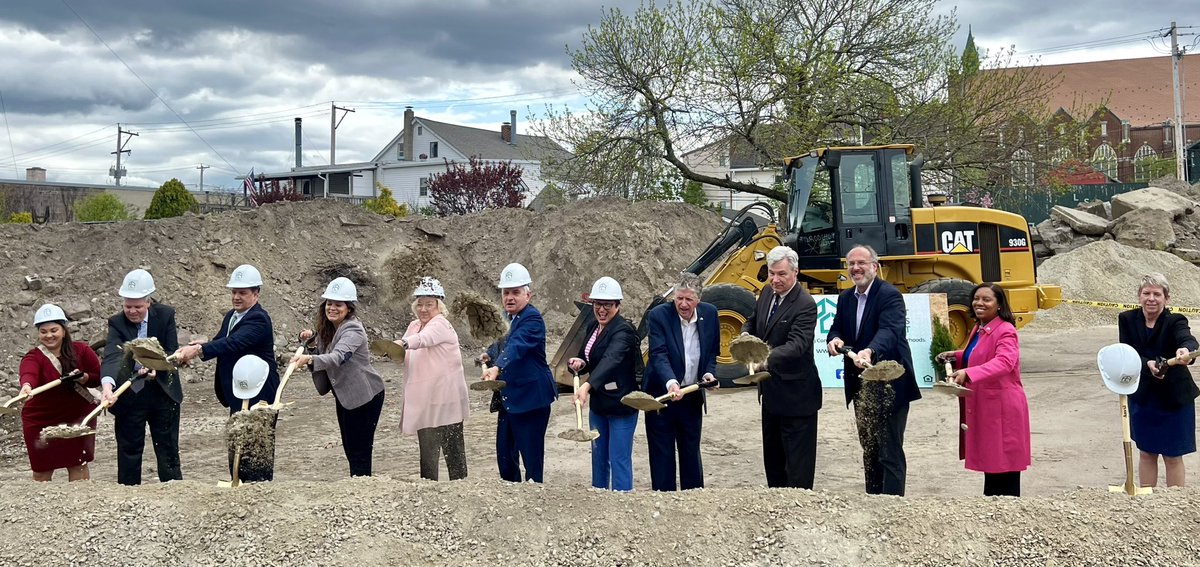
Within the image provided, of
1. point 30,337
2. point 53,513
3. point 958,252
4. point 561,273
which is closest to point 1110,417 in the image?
point 958,252

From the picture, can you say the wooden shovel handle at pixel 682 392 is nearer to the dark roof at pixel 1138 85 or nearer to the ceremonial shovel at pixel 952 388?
the ceremonial shovel at pixel 952 388

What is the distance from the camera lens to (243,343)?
Answer: 5668 millimetres

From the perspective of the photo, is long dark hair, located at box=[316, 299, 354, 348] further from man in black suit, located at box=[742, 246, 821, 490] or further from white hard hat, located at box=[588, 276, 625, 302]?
man in black suit, located at box=[742, 246, 821, 490]

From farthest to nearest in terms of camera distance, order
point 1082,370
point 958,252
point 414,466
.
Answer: point 1082,370, point 958,252, point 414,466

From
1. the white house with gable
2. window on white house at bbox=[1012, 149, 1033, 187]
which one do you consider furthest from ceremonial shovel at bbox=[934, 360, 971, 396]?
the white house with gable

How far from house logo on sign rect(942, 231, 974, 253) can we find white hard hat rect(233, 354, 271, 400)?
859cm

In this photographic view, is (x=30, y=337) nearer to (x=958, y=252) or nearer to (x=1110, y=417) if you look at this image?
(x=958, y=252)

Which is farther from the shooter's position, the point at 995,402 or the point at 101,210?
the point at 101,210

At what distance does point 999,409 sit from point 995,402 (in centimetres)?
4

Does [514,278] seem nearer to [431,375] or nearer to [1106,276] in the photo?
[431,375]

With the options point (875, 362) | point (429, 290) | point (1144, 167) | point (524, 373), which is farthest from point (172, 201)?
point (1144, 167)

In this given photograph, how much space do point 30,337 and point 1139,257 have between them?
20.6m

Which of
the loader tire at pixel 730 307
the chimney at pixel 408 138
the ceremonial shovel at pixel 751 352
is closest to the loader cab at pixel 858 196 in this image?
the loader tire at pixel 730 307

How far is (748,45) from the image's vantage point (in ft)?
60.2
